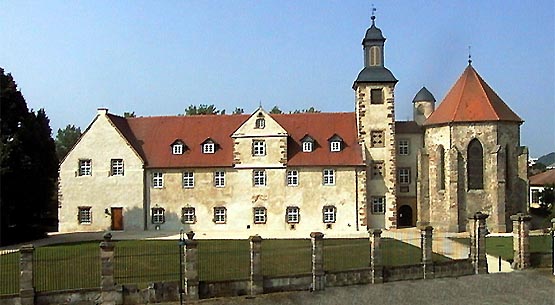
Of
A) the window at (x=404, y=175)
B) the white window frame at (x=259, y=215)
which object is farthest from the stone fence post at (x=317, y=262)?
the window at (x=404, y=175)

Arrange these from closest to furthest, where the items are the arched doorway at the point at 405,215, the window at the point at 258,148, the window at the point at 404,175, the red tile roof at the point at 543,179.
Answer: the window at the point at 258,148 → the window at the point at 404,175 → the arched doorway at the point at 405,215 → the red tile roof at the point at 543,179

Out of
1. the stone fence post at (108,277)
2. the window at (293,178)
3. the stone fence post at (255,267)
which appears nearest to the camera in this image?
the stone fence post at (108,277)

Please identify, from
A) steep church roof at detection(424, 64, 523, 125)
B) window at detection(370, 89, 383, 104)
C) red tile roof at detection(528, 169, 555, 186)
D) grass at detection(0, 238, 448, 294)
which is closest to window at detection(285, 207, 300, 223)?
grass at detection(0, 238, 448, 294)

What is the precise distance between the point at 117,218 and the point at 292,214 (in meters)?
12.1

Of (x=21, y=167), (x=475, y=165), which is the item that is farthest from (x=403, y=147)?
(x=21, y=167)

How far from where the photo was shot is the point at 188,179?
129 feet

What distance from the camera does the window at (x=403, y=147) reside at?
4053cm

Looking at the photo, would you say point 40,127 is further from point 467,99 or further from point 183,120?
point 467,99

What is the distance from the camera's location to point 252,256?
17.8 meters

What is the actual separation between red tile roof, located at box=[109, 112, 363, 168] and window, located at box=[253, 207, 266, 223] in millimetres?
3543

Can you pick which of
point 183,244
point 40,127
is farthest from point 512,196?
point 40,127

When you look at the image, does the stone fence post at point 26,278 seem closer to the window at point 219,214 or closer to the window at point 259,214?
the window at point 219,214

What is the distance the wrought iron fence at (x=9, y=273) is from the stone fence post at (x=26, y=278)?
1860mm

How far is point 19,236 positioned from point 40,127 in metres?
6.64
